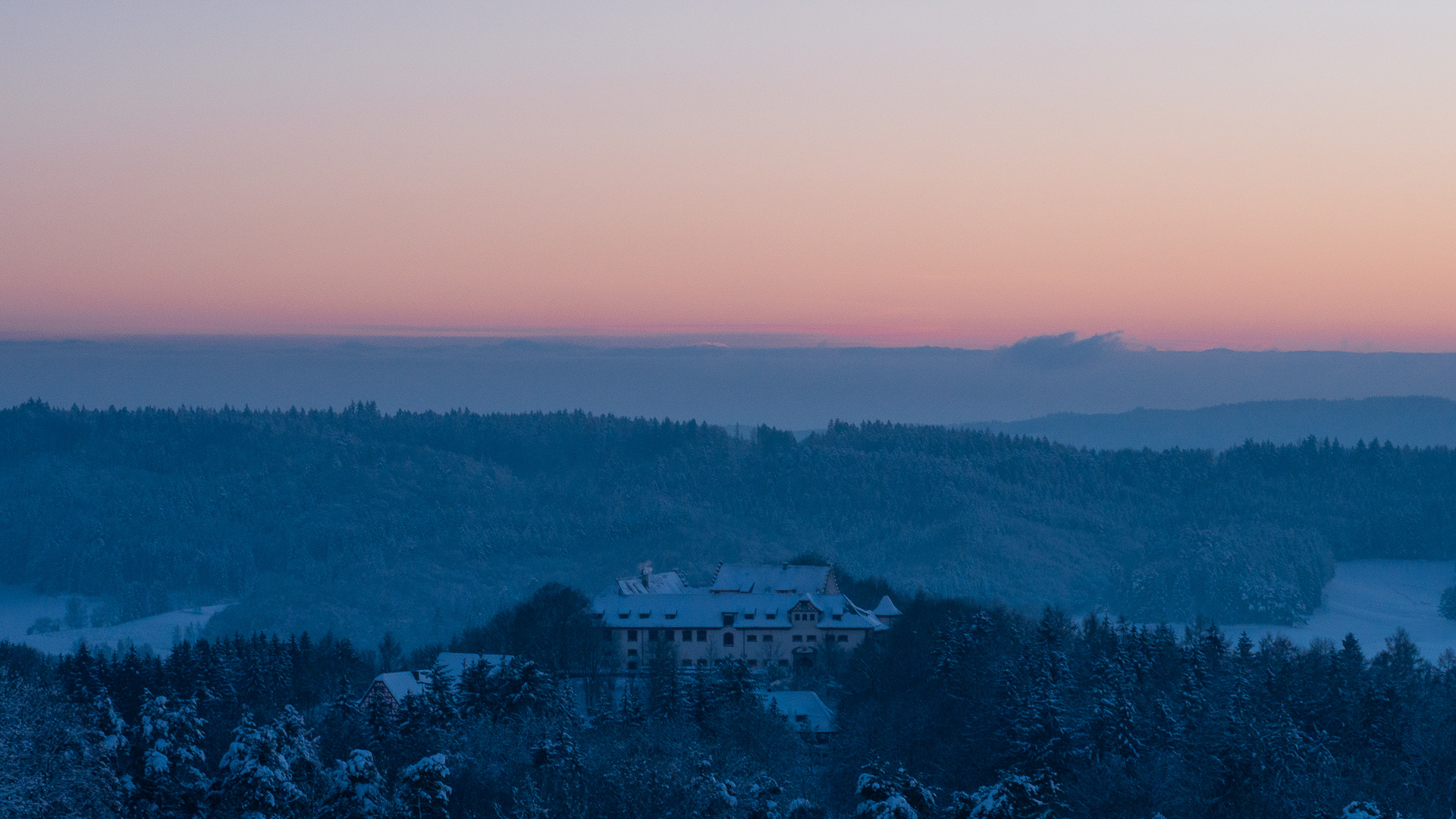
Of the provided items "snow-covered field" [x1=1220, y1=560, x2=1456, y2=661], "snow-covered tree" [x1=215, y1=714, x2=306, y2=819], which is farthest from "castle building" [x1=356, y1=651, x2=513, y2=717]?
"snow-covered field" [x1=1220, y1=560, x2=1456, y2=661]

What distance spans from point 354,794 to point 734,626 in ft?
142

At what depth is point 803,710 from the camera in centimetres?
7044

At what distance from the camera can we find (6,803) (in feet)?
129

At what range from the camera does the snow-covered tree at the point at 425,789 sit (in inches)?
1895

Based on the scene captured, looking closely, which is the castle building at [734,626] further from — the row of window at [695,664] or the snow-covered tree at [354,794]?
the snow-covered tree at [354,794]

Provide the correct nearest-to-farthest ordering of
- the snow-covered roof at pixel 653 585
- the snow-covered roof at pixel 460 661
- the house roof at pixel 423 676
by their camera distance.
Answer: the house roof at pixel 423 676
the snow-covered roof at pixel 460 661
the snow-covered roof at pixel 653 585

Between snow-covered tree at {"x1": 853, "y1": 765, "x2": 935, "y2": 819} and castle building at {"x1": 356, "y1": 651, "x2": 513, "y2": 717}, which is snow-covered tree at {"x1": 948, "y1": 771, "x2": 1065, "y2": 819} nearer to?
snow-covered tree at {"x1": 853, "y1": 765, "x2": 935, "y2": 819}

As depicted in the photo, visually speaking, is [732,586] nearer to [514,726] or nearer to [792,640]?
[792,640]

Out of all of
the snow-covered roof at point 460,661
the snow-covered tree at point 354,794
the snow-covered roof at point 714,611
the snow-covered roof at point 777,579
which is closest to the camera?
the snow-covered tree at point 354,794

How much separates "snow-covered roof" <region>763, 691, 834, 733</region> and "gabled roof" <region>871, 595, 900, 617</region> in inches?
721

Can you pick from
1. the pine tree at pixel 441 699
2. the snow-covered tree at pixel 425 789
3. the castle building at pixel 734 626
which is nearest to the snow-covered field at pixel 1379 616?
the castle building at pixel 734 626

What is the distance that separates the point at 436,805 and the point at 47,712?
12.8 metres

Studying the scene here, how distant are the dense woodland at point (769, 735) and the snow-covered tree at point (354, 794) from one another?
7 centimetres

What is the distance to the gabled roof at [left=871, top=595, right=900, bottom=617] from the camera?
91250 millimetres
